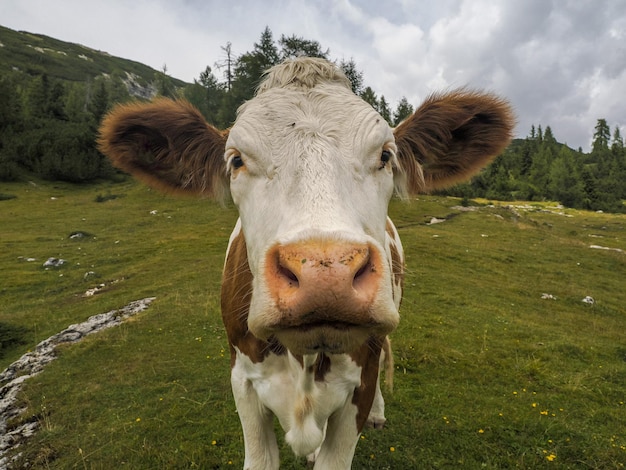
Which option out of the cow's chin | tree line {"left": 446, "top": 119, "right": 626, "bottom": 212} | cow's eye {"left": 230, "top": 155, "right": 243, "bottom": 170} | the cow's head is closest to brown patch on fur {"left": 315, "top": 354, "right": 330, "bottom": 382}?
the cow's head

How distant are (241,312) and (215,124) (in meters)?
50.6

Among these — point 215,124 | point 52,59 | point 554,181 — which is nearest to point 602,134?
point 554,181

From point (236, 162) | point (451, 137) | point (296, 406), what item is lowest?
point (296, 406)

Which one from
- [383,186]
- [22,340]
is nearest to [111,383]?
[22,340]

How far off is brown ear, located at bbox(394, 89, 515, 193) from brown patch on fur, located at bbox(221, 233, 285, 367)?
1.54 metres

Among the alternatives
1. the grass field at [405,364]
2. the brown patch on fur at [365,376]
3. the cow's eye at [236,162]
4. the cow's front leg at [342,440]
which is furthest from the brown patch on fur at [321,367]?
the grass field at [405,364]

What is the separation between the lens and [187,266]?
16.9 m

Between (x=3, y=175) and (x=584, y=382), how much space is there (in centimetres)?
5207

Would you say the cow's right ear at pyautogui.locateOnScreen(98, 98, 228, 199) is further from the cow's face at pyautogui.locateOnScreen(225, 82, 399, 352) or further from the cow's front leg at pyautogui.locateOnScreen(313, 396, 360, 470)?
the cow's front leg at pyautogui.locateOnScreen(313, 396, 360, 470)

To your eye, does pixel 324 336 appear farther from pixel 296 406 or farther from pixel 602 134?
pixel 602 134

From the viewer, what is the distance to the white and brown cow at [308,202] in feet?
5.40

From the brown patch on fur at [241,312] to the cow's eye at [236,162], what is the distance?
850 millimetres

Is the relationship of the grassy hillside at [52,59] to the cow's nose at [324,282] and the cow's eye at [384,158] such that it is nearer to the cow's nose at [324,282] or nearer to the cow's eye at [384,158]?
the cow's eye at [384,158]

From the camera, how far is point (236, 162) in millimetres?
2475
